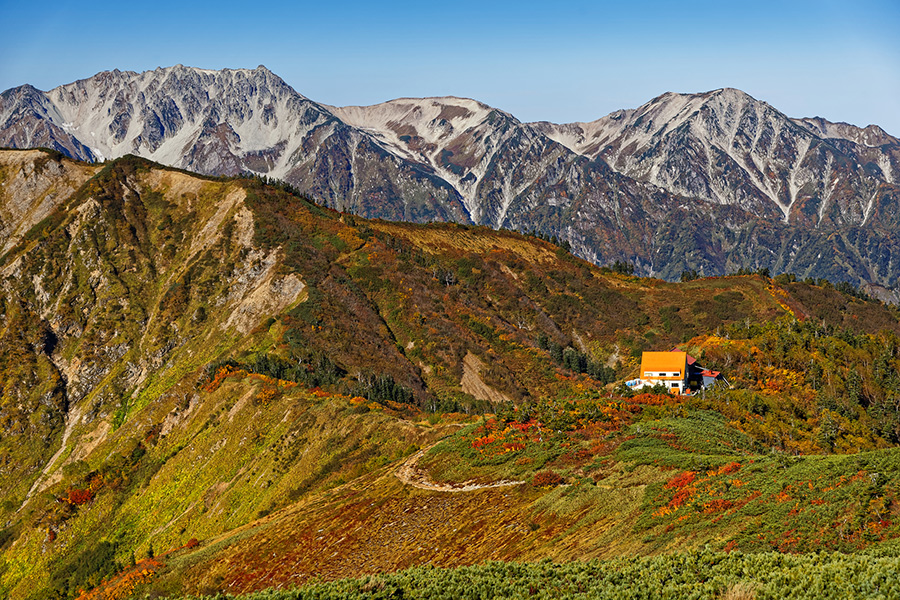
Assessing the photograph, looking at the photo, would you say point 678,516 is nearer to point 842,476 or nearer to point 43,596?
point 842,476

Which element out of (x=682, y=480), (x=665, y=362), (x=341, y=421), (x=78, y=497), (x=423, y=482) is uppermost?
(x=682, y=480)

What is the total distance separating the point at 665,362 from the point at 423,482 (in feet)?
227

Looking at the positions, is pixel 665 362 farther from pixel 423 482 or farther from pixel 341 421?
pixel 423 482

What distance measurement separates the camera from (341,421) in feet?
281

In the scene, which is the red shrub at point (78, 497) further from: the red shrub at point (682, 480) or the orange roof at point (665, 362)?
the orange roof at point (665, 362)

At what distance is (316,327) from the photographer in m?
138

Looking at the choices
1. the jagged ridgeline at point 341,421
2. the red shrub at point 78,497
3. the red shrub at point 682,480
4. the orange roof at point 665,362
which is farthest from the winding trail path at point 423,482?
the orange roof at point 665,362

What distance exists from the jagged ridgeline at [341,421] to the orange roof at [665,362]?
1171cm

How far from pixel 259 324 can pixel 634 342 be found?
4121 inches

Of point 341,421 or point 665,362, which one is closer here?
point 341,421

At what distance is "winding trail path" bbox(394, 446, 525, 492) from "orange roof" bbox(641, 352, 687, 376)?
60257 mm

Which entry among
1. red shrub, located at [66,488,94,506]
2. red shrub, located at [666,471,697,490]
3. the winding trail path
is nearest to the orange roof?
the winding trail path

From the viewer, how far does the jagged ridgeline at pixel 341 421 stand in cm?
4809

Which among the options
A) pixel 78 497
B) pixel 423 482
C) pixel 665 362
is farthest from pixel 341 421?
pixel 665 362
